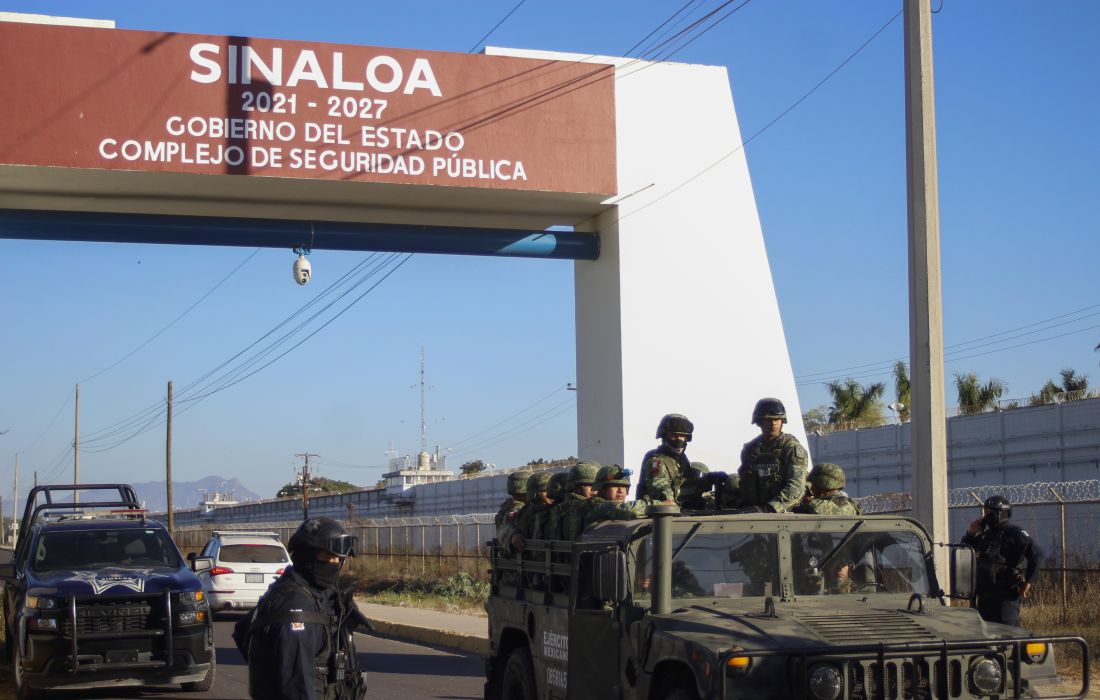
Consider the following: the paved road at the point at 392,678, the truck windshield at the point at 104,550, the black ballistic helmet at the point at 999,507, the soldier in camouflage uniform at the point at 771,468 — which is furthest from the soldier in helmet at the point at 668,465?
the truck windshield at the point at 104,550

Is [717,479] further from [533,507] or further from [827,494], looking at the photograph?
[533,507]

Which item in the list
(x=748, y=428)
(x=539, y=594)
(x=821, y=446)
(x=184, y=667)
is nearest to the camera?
(x=539, y=594)

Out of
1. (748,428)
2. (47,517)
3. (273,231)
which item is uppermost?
(273,231)

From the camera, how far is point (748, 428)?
1827 cm

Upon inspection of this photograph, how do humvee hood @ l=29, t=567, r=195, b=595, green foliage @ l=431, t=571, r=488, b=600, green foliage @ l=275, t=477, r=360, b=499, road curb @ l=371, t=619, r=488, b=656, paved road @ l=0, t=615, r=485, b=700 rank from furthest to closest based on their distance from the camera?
green foliage @ l=275, t=477, r=360, b=499
green foliage @ l=431, t=571, r=488, b=600
road curb @ l=371, t=619, r=488, b=656
paved road @ l=0, t=615, r=485, b=700
humvee hood @ l=29, t=567, r=195, b=595

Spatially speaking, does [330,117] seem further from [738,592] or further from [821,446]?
[821,446]

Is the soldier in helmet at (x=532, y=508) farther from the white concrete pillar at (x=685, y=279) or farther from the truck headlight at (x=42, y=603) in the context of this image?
the white concrete pillar at (x=685, y=279)

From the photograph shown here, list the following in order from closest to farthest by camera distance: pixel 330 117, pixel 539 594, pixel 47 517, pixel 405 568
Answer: pixel 539 594, pixel 47 517, pixel 330 117, pixel 405 568

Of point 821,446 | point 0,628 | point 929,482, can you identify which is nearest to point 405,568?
point 821,446

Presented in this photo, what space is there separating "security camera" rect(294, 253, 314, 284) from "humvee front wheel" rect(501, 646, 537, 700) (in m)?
9.08

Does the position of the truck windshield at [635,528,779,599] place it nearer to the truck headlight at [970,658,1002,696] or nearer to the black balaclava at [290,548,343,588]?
the truck headlight at [970,658,1002,696]

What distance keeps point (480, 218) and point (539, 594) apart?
10.4 meters

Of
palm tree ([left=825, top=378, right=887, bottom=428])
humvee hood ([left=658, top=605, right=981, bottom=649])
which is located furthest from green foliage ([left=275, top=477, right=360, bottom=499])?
humvee hood ([left=658, top=605, right=981, bottom=649])

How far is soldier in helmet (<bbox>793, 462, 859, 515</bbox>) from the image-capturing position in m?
8.71
